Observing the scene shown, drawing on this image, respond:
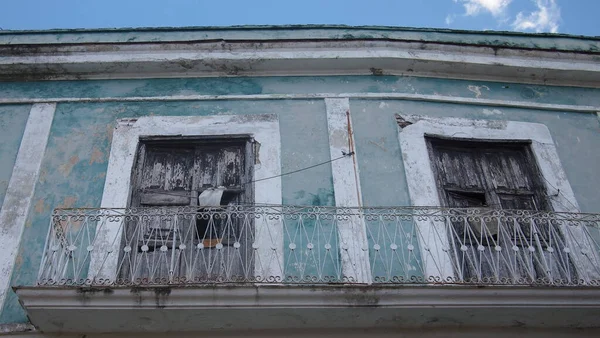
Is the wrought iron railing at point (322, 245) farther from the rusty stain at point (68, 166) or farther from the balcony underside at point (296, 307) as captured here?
the rusty stain at point (68, 166)

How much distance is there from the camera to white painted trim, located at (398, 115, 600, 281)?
6112 mm

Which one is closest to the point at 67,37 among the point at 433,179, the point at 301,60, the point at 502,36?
the point at 301,60

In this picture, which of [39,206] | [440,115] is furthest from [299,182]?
[39,206]

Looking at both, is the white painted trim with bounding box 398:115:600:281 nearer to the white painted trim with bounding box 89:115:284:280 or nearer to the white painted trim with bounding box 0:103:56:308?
the white painted trim with bounding box 89:115:284:280

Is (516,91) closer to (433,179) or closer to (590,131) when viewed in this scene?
(590,131)

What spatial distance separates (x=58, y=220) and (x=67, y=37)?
2718mm

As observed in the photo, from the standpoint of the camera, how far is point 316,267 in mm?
5957

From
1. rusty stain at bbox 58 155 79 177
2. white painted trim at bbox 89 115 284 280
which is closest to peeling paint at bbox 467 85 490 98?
white painted trim at bbox 89 115 284 280

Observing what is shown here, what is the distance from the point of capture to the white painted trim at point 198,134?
5961 mm

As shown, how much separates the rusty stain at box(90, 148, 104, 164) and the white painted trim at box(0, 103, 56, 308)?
471 mm

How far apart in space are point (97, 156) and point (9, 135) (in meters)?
0.94

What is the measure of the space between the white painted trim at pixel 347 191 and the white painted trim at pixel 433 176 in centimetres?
50

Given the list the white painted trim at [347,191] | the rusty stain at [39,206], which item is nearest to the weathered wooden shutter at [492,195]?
the white painted trim at [347,191]

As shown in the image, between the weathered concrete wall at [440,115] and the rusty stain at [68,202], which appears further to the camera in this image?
the weathered concrete wall at [440,115]
